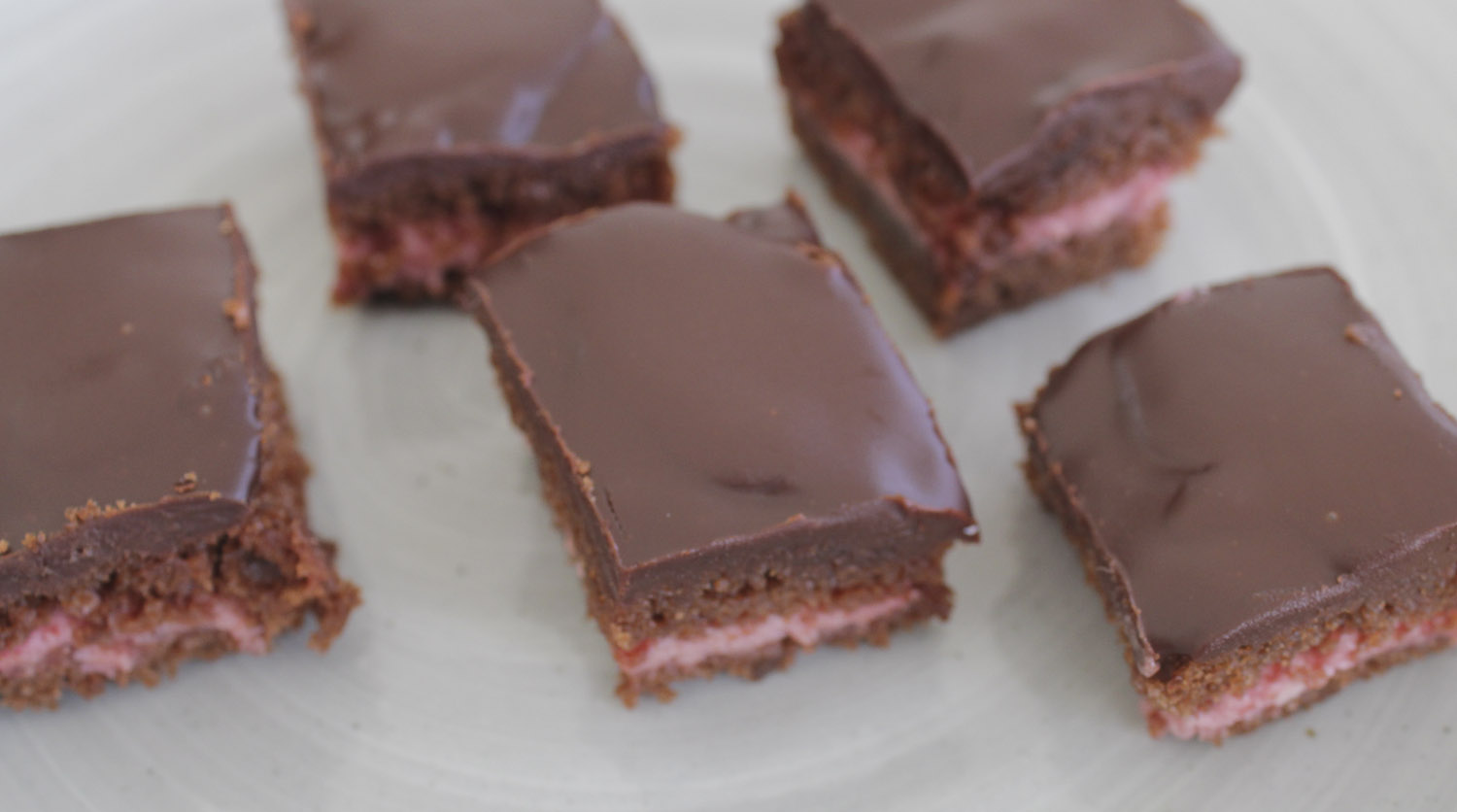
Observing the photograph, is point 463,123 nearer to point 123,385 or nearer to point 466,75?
point 466,75

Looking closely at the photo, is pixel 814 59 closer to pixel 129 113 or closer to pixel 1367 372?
pixel 1367 372

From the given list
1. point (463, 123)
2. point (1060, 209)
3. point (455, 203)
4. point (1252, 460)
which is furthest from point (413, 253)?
point (1252, 460)

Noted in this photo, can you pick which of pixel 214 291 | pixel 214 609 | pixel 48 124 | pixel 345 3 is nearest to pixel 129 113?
pixel 48 124

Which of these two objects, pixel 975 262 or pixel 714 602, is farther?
pixel 975 262

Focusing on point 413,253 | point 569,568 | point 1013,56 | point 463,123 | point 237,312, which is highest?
point 1013,56

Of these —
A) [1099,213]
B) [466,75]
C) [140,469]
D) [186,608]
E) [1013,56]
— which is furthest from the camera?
[1099,213]

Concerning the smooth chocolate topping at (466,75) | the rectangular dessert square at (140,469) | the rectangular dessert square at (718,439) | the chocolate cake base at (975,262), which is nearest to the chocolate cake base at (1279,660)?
the rectangular dessert square at (718,439)

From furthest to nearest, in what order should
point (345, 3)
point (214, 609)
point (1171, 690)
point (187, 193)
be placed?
1. point (187, 193)
2. point (345, 3)
3. point (214, 609)
4. point (1171, 690)

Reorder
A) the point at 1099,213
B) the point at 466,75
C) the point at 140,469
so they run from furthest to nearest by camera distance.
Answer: the point at 1099,213
the point at 466,75
the point at 140,469

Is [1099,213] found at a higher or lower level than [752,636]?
higher
